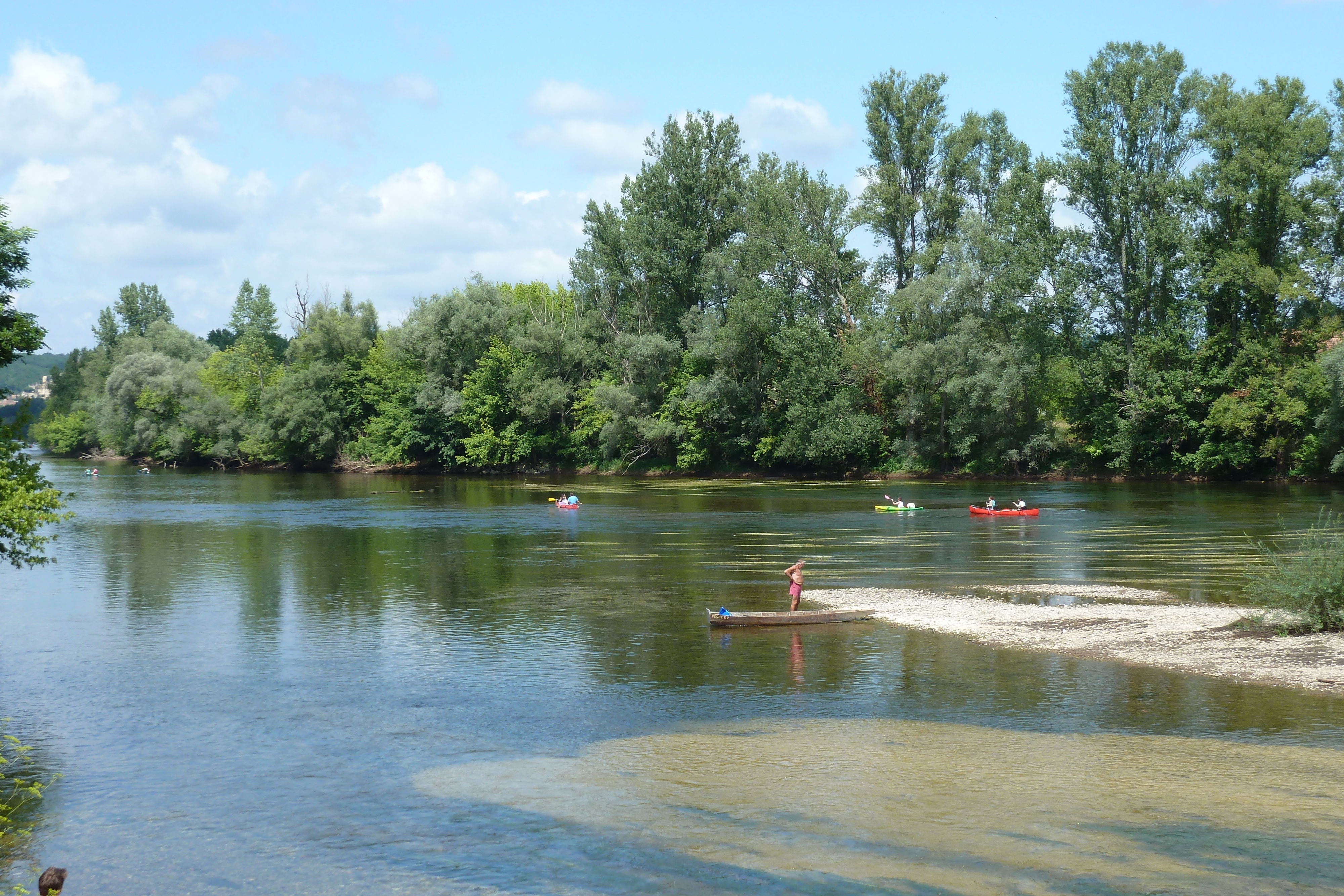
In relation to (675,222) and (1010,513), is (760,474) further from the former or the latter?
(1010,513)

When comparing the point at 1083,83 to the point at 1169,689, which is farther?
the point at 1083,83

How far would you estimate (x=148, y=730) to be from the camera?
19.0 metres

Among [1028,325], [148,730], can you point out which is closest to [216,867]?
[148,730]

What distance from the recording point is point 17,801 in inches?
606

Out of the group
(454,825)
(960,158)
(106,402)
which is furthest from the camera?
(106,402)

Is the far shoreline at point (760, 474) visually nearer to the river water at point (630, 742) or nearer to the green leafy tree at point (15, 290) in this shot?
the river water at point (630, 742)

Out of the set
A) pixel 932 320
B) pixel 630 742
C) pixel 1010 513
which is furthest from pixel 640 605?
pixel 932 320

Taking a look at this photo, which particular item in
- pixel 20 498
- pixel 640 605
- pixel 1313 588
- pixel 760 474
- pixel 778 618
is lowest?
pixel 640 605

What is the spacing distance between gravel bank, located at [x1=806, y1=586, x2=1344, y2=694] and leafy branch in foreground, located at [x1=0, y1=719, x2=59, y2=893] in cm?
1843

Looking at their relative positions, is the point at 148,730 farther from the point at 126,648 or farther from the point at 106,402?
the point at 106,402

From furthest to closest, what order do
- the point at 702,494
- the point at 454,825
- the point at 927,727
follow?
the point at 702,494 < the point at 927,727 < the point at 454,825

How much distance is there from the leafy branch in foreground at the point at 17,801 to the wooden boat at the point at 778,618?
14.5m

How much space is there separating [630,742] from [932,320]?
2489 inches

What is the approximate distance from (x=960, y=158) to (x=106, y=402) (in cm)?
10167
